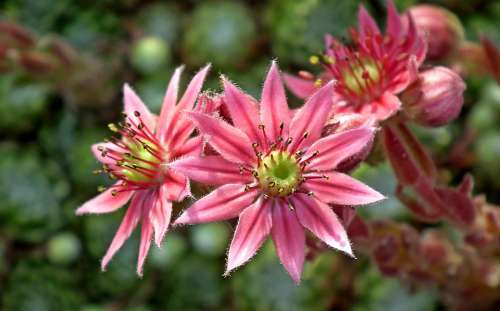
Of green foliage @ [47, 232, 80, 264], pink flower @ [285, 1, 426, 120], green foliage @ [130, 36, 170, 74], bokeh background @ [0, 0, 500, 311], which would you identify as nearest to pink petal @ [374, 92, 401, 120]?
pink flower @ [285, 1, 426, 120]

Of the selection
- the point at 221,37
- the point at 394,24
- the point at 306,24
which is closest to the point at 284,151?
the point at 394,24

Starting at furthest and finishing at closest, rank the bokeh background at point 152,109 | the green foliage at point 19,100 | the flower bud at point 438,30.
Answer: the green foliage at point 19,100 → the bokeh background at point 152,109 → the flower bud at point 438,30

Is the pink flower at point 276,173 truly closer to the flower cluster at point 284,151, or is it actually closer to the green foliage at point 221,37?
the flower cluster at point 284,151

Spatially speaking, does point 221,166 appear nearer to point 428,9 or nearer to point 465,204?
point 465,204

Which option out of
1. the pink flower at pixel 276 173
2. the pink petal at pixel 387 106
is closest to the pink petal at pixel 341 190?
the pink flower at pixel 276 173

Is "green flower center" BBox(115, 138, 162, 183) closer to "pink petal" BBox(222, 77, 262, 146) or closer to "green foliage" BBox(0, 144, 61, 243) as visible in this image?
"pink petal" BBox(222, 77, 262, 146)
